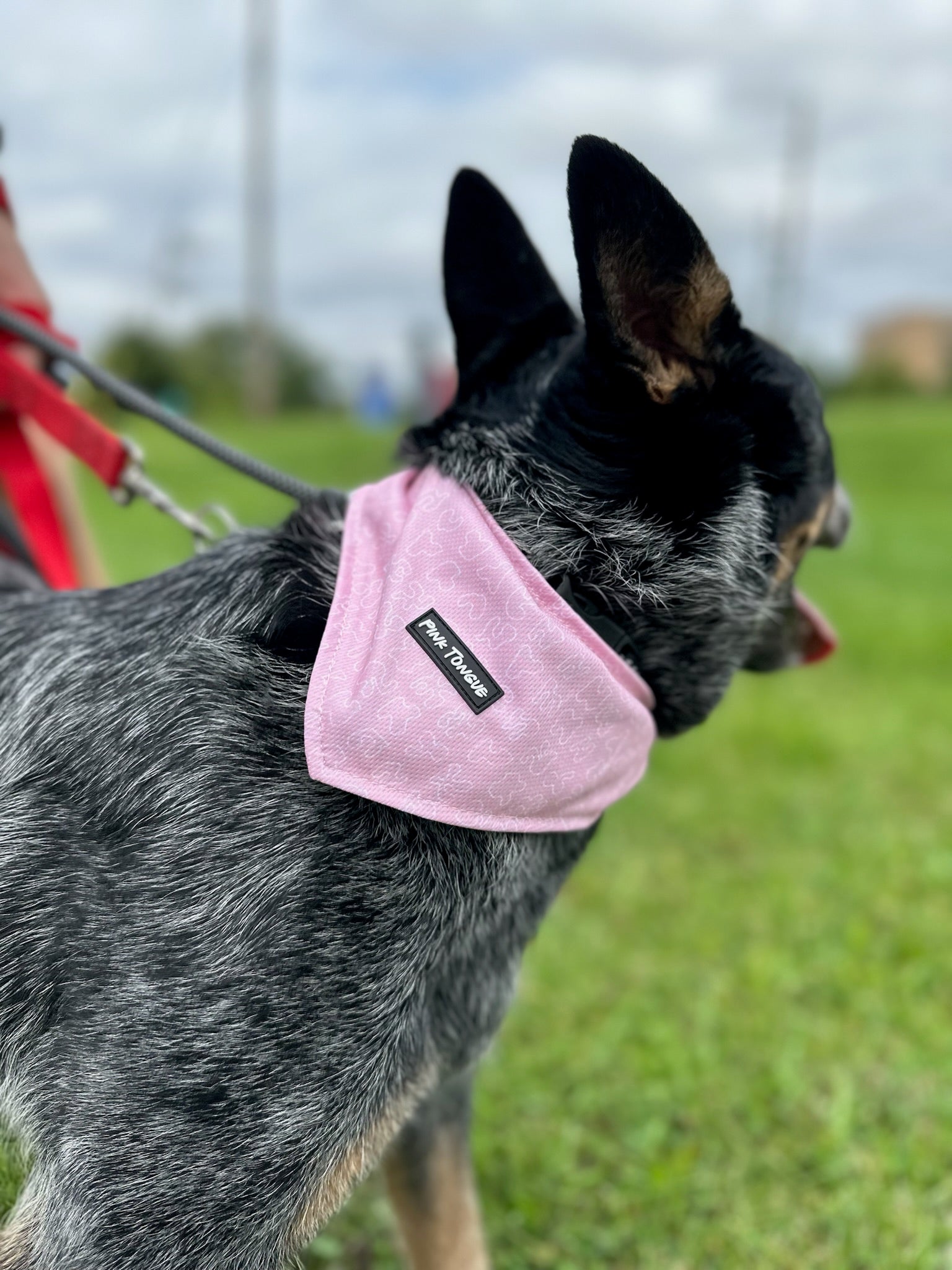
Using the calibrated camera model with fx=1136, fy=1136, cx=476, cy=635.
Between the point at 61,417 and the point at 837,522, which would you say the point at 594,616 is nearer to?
the point at 837,522

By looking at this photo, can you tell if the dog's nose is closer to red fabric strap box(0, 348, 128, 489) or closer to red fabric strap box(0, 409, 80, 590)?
red fabric strap box(0, 348, 128, 489)

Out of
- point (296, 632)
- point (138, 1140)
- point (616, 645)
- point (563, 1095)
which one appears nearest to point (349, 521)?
point (296, 632)

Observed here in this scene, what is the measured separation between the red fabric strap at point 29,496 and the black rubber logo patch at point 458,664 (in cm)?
150

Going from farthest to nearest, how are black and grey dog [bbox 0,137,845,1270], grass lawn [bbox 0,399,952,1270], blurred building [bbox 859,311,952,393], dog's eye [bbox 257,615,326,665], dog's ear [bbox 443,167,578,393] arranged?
blurred building [bbox 859,311,952,393]
grass lawn [bbox 0,399,952,1270]
dog's ear [bbox 443,167,578,393]
dog's eye [bbox 257,615,326,665]
black and grey dog [bbox 0,137,845,1270]

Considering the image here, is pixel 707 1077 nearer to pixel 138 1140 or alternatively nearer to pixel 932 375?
pixel 138 1140

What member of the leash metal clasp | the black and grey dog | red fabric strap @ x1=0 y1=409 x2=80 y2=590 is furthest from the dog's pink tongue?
red fabric strap @ x1=0 y1=409 x2=80 y2=590

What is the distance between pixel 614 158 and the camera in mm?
1658

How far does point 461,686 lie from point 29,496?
5.66 feet

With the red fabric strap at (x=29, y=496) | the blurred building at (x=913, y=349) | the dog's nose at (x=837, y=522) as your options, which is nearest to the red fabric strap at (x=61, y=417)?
the red fabric strap at (x=29, y=496)

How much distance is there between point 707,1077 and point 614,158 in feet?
8.78

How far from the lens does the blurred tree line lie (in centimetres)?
4062

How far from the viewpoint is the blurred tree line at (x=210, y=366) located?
40.6 metres

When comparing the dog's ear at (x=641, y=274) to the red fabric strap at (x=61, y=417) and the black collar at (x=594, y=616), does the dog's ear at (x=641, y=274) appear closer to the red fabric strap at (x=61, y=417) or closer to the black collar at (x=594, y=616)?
the black collar at (x=594, y=616)

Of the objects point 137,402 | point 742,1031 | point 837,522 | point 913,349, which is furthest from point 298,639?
point 913,349
